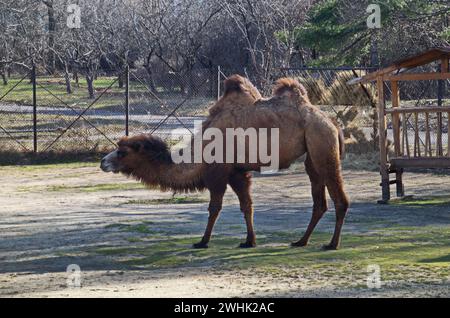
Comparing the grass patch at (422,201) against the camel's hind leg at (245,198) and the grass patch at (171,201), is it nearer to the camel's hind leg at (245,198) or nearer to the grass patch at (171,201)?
the grass patch at (171,201)

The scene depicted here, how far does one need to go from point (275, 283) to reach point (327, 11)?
648 inches

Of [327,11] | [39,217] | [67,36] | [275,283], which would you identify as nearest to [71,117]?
[327,11]

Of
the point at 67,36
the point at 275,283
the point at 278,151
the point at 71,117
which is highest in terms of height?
the point at 67,36

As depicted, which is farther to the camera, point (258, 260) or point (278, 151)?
point (278, 151)

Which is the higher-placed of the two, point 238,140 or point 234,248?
point 238,140

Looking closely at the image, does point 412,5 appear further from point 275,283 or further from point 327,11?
point 275,283

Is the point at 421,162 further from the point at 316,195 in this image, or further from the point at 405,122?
the point at 316,195

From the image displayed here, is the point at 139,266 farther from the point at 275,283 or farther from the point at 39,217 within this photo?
the point at 39,217

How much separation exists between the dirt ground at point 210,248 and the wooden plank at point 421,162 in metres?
0.72

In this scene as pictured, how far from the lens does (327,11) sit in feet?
83.5

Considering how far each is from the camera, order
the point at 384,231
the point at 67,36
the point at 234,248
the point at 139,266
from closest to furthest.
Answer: the point at 139,266 < the point at 234,248 < the point at 384,231 < the point at 67,36

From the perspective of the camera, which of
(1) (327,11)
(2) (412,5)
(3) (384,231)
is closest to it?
(3) (384,231)

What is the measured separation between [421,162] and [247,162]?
5973 mm

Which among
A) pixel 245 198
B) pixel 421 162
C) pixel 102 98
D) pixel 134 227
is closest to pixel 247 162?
pixel 245 198
